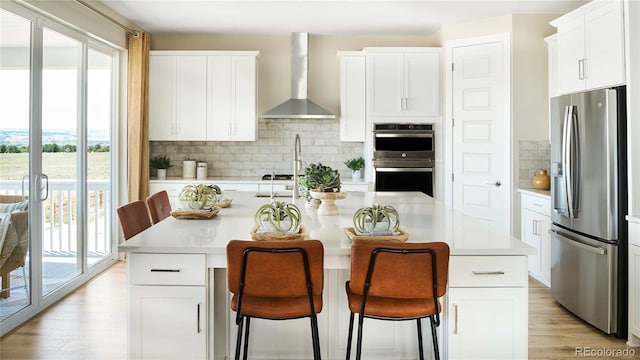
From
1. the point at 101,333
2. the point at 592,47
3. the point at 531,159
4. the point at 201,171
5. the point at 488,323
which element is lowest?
the point at 101,333

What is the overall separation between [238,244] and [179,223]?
94cm

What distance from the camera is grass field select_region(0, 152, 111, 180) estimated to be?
334 centimetres

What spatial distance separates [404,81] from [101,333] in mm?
4062

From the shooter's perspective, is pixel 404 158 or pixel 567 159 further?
pixel 404 158

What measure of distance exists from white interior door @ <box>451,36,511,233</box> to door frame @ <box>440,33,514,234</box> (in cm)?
1

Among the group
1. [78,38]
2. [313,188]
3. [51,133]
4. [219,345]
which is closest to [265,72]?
[78,38]

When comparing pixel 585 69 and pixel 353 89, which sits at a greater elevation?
pixel 353 89

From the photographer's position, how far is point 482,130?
16.9ft

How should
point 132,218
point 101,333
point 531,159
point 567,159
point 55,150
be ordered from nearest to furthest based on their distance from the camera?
point 132,218, point 101,333, point 567,159, point 55,150, point 531,159

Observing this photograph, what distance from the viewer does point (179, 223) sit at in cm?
273

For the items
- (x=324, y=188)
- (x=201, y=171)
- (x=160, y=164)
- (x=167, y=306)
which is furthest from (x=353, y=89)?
(x=167, y=306)

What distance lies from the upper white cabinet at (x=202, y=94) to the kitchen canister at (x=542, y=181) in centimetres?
316

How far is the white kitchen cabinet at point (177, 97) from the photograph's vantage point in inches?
222

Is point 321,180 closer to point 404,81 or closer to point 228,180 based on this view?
point 228,180
